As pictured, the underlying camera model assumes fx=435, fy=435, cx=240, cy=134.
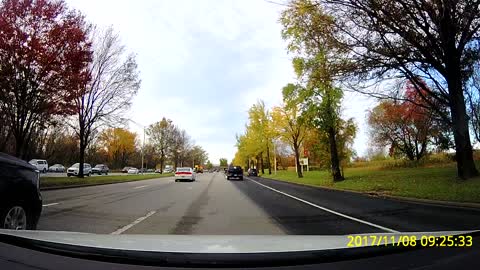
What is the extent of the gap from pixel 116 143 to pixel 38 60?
265ft

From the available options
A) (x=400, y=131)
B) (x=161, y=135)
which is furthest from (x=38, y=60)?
(x=161, y=135)

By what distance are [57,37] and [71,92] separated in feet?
11.0

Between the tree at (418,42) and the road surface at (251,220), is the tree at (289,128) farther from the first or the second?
the road surface at (251,220)

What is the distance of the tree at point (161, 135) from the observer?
9469cm

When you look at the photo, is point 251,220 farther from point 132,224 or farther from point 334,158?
point 334,158

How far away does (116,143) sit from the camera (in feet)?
336

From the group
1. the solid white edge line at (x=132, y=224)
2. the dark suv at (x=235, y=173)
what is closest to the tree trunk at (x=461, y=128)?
the solid white edge line at (x=132, y=224)

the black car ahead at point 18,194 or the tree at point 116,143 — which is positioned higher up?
the tree at point 116,143

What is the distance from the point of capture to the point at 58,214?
11.8 m

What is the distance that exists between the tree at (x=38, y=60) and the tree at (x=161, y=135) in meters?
67.5

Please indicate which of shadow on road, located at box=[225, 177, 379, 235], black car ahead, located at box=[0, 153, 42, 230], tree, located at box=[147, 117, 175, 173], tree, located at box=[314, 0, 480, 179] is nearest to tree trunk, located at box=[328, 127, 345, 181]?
tree, located at box=[314, 0, 480, 179]

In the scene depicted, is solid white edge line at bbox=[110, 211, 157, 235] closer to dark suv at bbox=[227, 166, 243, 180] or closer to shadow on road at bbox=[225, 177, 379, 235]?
shadow on road at bbox=[225, 177, 379, 235]

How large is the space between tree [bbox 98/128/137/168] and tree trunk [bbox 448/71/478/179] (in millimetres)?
80295

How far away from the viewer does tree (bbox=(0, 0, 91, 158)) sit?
23.4 meters
